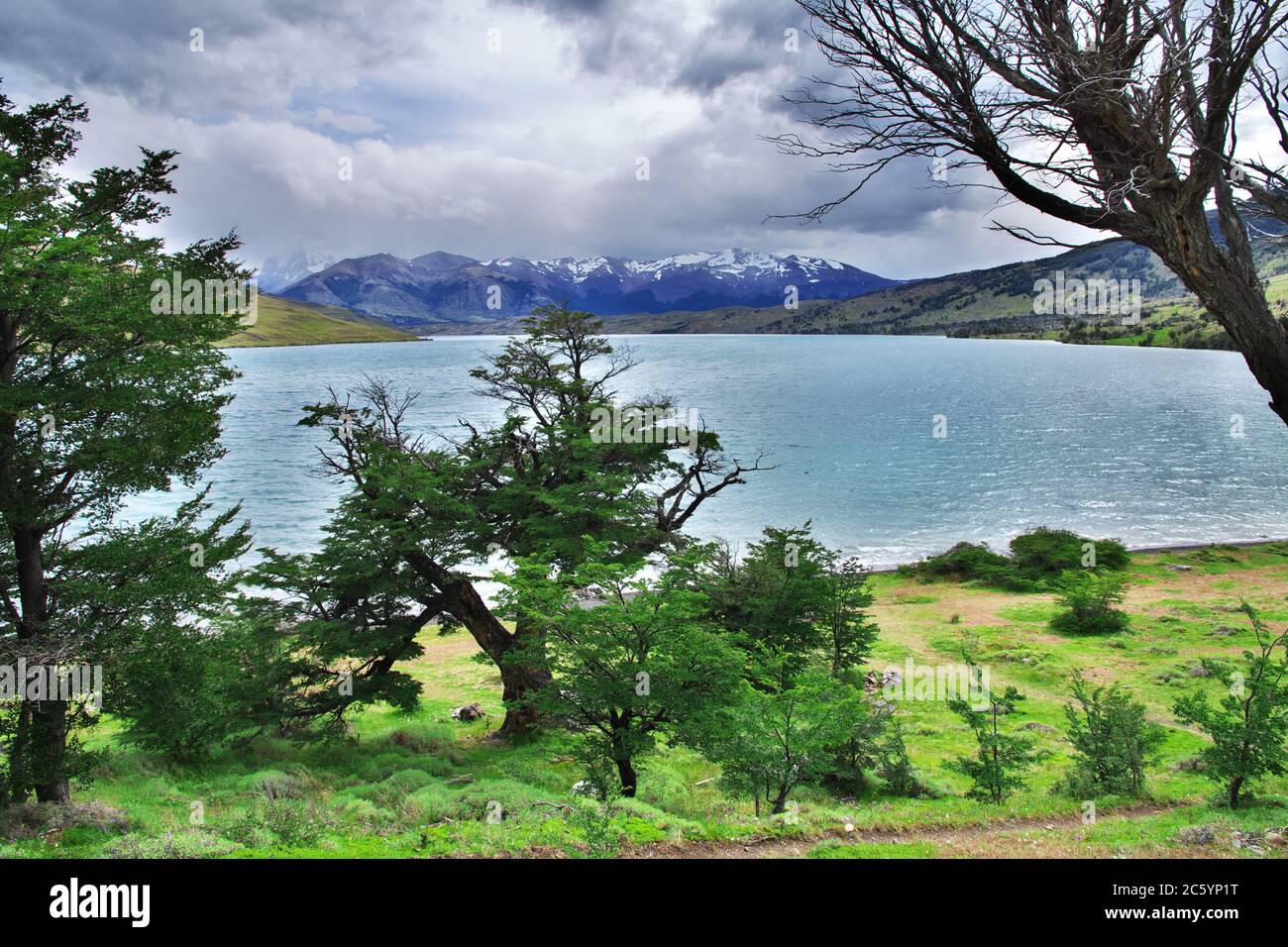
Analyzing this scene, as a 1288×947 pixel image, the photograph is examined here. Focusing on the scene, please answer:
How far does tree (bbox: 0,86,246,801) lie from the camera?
11328 millimetres

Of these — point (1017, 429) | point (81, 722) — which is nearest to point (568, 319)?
point (81, 722)

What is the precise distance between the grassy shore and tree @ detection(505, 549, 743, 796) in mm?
1501

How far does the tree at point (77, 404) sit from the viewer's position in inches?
446

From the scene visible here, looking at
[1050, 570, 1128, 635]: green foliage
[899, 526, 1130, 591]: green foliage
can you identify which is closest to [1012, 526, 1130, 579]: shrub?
[899, 526, 1130, 591]: green foliage

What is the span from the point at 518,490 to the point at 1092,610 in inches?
1097

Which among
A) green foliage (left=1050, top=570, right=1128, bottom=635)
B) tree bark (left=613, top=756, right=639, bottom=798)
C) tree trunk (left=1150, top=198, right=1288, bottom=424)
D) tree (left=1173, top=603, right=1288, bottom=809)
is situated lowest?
green foliage (left=1050, top=570, right=1128, bottom=635)

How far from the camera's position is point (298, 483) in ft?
185

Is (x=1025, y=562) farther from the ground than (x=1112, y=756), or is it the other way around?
(x=1112, y=756)

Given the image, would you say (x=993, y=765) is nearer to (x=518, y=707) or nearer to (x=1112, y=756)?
(x=1112, y=756)

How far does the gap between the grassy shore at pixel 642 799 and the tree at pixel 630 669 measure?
1.50 m

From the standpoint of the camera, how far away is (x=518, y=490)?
21.2 metres

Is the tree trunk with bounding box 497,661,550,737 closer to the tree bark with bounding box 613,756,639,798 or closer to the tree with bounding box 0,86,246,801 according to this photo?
the tree bark with bounding box 613,756,639,798

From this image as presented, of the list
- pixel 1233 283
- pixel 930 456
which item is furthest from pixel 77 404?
pixel 930 456
